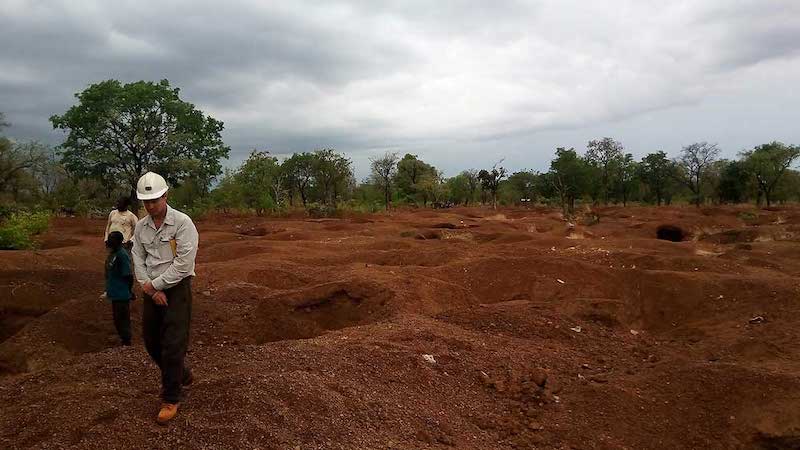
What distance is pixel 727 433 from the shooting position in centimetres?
450

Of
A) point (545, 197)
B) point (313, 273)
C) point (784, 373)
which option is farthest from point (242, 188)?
point (545, 197)

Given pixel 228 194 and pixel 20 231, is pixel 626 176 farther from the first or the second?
pixel 20 231

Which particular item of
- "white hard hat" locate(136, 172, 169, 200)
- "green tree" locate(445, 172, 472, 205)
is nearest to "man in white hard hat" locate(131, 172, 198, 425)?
"white hard hat" locate(136, 172, 169, 200)

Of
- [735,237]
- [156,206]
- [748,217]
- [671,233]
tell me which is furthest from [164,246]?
[748,217]

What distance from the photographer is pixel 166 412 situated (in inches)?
132

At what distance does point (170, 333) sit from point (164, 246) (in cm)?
61

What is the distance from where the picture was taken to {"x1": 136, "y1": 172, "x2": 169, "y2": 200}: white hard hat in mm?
3506

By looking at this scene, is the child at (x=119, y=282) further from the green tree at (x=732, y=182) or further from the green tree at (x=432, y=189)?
the green tree at (x=732, y=182)

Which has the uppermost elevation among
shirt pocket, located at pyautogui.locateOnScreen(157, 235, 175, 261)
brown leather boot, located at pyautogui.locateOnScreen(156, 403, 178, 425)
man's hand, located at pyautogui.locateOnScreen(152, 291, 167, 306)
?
shirt pocket, located at pyautogui.locateOnScreen(157, 235, 175, 261)

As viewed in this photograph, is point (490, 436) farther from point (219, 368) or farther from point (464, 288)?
point (464, 288)

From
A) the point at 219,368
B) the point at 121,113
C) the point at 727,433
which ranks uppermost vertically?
the point at 121,113

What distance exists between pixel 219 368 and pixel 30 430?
139 centimetres

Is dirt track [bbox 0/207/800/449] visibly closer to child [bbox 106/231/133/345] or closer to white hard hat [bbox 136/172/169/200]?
child [bbox 106/231/133/345]

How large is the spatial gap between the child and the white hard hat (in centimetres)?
254
